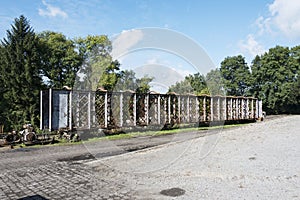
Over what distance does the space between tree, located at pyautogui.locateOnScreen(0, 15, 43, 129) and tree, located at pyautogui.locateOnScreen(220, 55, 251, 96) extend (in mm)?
32369

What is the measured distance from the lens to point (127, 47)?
26.2ft

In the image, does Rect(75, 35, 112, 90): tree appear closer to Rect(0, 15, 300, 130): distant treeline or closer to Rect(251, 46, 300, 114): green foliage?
Rect(0, 15, 300, 130): distant treeline

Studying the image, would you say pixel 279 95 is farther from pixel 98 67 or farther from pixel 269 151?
pixel 269 151

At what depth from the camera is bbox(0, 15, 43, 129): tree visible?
23781mm

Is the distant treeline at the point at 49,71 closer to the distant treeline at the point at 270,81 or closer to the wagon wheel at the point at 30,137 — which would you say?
the distant treeline at the point at 270,81

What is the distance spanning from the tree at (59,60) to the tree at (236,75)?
27.8 meters

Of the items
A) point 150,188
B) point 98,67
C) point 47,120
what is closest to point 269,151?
point 150,188

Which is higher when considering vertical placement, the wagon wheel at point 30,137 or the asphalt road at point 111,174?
the wagon wheel at point 30,137

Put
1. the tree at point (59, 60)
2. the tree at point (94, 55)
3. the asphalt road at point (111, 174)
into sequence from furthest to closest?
A: the tree at point (59, 60), the tree at point (94, 55), the asphalt road at point (111, 174)

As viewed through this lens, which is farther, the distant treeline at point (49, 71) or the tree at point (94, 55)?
the tree at point (94, 55)

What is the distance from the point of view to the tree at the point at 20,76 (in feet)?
78.0

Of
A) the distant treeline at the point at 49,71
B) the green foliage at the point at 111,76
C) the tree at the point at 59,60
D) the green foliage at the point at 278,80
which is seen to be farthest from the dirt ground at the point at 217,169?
the green foliage at the point at 278,80

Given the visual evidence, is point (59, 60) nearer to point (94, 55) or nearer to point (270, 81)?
point (94, 55)

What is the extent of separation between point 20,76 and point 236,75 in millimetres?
35180
